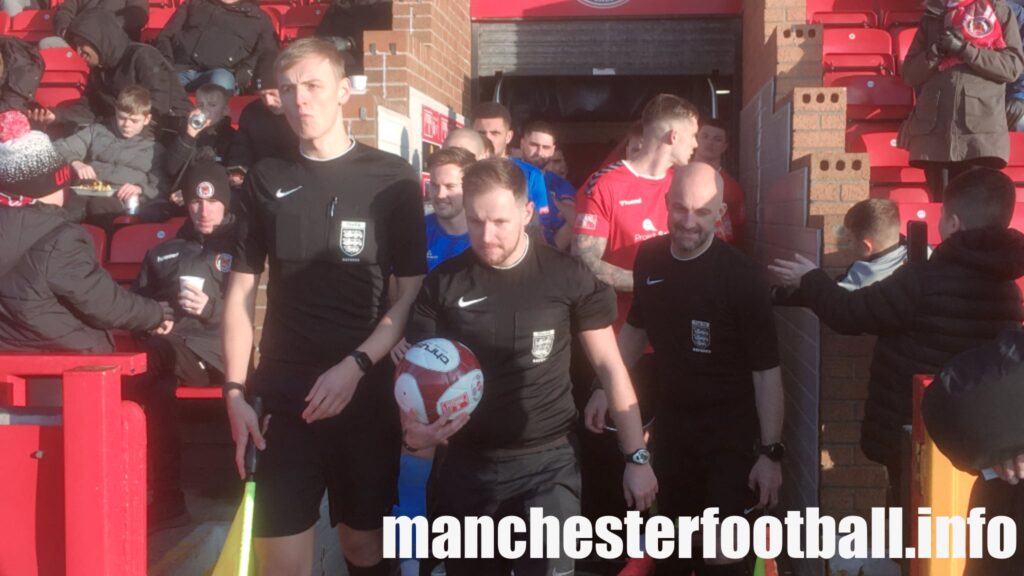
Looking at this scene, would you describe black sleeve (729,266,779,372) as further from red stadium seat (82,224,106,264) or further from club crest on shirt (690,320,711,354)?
red stadium seat (82,224,106,264)

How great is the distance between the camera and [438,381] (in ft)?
9.30

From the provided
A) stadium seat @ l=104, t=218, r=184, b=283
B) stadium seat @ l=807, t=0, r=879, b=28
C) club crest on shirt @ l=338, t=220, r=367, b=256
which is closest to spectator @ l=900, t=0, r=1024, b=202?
stadium seat @ l=807, t=0, r=879, b=28

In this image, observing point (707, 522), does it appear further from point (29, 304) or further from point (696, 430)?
point (29, 304)

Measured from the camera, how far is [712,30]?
8133 millimetres

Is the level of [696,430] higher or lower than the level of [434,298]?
lower

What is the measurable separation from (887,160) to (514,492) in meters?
4.80

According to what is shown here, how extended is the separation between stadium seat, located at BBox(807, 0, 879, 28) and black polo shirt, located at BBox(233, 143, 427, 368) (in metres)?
6.56

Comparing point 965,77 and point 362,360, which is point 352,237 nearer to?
point 362,360

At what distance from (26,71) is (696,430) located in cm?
707

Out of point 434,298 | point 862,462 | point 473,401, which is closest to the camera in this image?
point 473,401

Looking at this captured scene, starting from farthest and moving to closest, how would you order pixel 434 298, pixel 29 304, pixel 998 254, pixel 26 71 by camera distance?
pixel 26 71 < pixel 29 304 < pixel 998 254 < pixel 434 298

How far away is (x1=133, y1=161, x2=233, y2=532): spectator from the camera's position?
4.88 m

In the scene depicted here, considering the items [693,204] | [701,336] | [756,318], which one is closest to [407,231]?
[693,204]

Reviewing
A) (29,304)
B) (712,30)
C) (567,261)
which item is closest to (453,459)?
(567,261)
